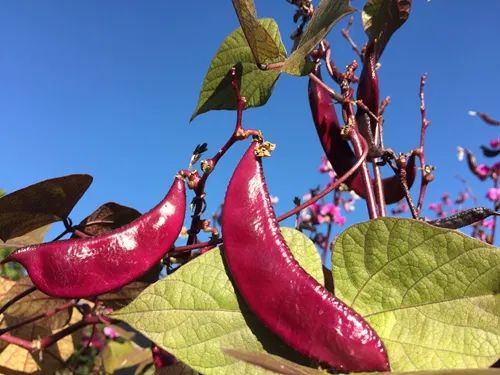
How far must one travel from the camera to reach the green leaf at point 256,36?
27.4 inches

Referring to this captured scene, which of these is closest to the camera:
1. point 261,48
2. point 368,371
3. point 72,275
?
point 368,371

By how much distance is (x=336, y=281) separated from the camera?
0.62 metres

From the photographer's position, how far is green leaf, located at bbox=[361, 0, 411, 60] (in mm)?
825

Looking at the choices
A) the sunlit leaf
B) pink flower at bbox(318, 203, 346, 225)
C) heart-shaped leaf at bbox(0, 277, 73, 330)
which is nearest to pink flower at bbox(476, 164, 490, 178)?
pink flower at bbox(318, 203, 346, 225)

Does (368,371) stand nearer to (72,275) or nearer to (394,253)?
(394,253)

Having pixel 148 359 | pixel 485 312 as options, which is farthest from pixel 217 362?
pixel 148 359

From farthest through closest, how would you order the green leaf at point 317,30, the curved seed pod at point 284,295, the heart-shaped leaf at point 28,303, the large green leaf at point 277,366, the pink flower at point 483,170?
the pink flower at point 483,170 < the heart-shaped leaf at point 28,303 < the green leaf at point 317,30 < the curved seed pod at point 284,295 < the large green leaf at point 277,366

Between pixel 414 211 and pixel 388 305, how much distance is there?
0.70 ft

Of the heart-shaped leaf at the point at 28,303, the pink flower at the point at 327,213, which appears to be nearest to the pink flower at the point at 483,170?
the pink flower at the point at 327,213

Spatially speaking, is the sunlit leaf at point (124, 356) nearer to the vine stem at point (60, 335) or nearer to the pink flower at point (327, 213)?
the vine stem at point (60, 335)

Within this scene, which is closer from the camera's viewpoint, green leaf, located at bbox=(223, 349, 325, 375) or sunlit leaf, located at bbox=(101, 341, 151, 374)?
green leaf, located at bbox=(223, 349, 325, 375)

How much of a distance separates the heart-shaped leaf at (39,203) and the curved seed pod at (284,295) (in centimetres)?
29

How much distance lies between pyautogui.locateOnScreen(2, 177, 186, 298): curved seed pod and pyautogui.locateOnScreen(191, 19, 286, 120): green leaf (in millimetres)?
292

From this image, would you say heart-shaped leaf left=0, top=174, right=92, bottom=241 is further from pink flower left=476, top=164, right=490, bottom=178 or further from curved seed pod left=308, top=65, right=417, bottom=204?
pink flower left=476, top=164, right=490, bottom=178
